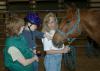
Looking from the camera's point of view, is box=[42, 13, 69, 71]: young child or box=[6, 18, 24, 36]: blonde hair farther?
box=[42, 13, 69, 71]: young child

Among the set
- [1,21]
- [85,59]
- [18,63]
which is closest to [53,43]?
[18,63]

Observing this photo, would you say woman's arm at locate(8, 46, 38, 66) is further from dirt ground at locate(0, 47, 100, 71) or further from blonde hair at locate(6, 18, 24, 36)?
dirt ground at locate(0, 47, 100, 71)

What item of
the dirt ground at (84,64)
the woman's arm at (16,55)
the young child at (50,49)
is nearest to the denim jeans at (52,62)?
the young child at (50,49)

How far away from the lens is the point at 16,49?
347 cm

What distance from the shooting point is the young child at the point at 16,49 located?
11.3 ft

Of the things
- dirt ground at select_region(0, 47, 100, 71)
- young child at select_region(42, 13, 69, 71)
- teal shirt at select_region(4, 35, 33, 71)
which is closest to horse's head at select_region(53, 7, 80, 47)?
young child at select_region(42, 13, 69, 71)

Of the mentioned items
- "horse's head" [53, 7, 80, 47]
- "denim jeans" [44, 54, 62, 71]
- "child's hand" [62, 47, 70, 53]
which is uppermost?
"horse's head" [53, 7, 80, 47]

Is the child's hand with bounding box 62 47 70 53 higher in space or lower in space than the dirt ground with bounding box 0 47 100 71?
higher

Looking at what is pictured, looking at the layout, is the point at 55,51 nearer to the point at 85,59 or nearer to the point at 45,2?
the point at 85,59

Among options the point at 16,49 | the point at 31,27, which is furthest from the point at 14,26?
the point at 31,27

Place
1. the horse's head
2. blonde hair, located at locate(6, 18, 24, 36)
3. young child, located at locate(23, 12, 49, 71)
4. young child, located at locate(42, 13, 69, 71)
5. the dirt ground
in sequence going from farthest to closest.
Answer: the dirt ground → the horse's head → young child, located at locate(42, 13, 69, 71) → young child, located at locate(23, 12, 49, 71) → blonde hair, located at locate(6, 18, 24, 36)

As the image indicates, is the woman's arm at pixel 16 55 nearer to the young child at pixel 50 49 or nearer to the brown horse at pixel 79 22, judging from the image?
the young child at pixel 50 49

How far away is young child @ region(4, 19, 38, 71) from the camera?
345 centimetres

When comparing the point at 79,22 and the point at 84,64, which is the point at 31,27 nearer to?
the point at 79,22
